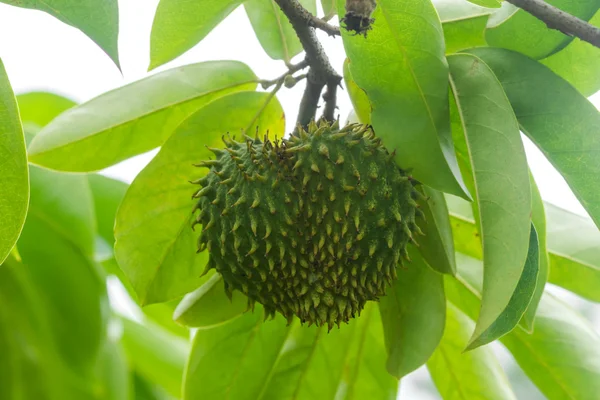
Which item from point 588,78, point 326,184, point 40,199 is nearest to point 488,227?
point 326,184

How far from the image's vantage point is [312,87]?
188 cm

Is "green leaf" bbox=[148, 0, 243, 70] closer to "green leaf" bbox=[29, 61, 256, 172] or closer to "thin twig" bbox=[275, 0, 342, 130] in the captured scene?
"green leaf" bbox=[29, 61, 256, 172]

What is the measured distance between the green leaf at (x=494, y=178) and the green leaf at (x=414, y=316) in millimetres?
347

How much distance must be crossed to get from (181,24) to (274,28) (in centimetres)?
44

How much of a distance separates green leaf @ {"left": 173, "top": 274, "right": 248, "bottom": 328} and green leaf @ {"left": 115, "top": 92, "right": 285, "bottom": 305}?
39mm

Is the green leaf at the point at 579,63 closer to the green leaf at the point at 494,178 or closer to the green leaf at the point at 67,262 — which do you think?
the green leaf at the point at 494,178

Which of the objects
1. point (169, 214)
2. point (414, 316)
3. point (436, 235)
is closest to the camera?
point (436, 235)

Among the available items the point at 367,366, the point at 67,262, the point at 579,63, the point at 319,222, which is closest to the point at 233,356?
the point at 367,366

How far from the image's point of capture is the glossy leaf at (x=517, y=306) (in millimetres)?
1372

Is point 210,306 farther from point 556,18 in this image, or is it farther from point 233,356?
A: point 556,18

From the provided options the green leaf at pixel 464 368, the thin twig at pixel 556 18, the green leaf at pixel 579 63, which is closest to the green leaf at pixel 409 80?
the thin twig at pixel 556 18

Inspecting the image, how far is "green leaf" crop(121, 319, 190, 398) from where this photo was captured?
2.66m

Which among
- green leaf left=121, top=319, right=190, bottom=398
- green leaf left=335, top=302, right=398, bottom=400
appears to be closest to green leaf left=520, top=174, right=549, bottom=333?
green leaf left=335, top=302, right=398, bottom=400

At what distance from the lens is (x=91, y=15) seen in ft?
4.29
